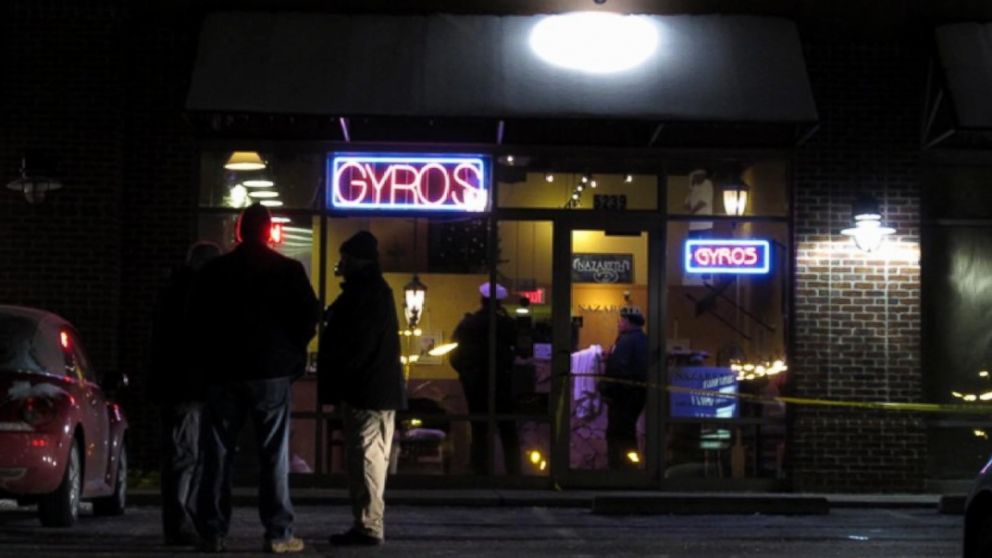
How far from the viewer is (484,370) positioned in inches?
576

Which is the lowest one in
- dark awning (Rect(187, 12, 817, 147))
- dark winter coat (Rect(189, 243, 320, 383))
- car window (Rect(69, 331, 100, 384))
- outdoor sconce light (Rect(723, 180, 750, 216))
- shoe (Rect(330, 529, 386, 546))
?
shoe (Rect(330, 529, 386, 546))

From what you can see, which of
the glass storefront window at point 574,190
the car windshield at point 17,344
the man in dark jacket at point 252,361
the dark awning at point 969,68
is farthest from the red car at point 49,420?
the dark awning at point 969,68

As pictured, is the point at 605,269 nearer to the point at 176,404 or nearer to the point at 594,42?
the point at 594,42

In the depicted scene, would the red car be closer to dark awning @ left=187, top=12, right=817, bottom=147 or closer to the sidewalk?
the sidewalk

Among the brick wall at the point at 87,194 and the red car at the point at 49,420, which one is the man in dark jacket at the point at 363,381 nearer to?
the red car at the point at 49,420

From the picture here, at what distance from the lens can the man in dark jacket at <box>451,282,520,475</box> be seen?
14586 millimetres

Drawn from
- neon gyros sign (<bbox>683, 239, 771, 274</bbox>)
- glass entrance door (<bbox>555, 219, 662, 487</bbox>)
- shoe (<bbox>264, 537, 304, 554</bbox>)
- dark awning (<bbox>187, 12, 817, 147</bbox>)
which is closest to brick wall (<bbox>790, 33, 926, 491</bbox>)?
neon gyros sign (<bbox>683, 239, 771, 274</bbox>)

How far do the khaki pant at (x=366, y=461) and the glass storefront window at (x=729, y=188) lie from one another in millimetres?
6135

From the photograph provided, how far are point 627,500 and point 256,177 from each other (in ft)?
15.7

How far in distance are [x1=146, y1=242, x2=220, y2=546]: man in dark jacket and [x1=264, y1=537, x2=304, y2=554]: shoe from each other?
1.90 ft

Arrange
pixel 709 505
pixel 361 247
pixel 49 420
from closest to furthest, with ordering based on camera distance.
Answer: pixel 361 247 → pixel 49 420 → pixel 709 505

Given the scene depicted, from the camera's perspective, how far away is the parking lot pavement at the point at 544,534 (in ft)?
30.7

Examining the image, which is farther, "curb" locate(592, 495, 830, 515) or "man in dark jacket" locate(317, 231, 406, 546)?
"curb" locate(592, 495, 830, 515)

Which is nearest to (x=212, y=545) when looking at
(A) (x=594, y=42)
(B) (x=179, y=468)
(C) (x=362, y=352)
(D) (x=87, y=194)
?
(B) (x=179, y=468)
